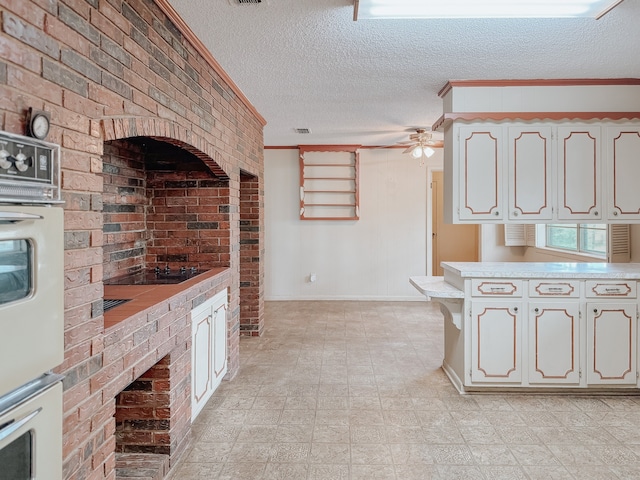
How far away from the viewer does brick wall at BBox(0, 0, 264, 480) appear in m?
1.16

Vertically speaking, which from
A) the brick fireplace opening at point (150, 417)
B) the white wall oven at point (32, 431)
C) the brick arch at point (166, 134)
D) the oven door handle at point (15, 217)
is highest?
the brick arch at point (166, 134)

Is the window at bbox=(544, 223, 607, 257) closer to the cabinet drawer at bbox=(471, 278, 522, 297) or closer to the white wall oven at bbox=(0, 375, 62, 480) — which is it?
the cabinet drawer at bbox=(471, 278, 522, 297)

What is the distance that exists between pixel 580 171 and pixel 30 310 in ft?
12.2

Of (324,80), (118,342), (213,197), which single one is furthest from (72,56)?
(324,80)

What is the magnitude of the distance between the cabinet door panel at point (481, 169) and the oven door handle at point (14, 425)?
10.0 feet

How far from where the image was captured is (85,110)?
143 cm

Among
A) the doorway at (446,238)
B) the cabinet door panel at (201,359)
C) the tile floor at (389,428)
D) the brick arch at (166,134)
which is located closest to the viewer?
the brick arch at (166,134)

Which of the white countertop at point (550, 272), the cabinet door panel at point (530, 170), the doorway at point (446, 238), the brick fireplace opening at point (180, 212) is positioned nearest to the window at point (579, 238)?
the white countertop at point (550, 272)

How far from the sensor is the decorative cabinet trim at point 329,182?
21.1ft

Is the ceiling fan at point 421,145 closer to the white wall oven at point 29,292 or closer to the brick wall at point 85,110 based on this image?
the brick wall at point 85,110

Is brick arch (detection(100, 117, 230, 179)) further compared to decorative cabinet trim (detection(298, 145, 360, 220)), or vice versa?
decorative cabinet trim (detection(298, 145, 360, 220))

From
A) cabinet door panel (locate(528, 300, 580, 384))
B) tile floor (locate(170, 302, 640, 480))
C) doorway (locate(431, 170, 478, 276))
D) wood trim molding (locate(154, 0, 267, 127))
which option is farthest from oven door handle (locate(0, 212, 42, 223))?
doorway (locate(431, 170, 478, 276))

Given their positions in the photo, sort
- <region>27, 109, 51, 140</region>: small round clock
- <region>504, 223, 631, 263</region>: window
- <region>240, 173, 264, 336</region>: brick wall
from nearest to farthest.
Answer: <region>27, 109, 51, 140</region>: small round clock < <region>504, 223, 631, 263</region>: window < <region>240, 173, 264, 336</region>: brick wall

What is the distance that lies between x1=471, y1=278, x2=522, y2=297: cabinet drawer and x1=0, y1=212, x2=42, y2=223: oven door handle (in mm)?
2857
